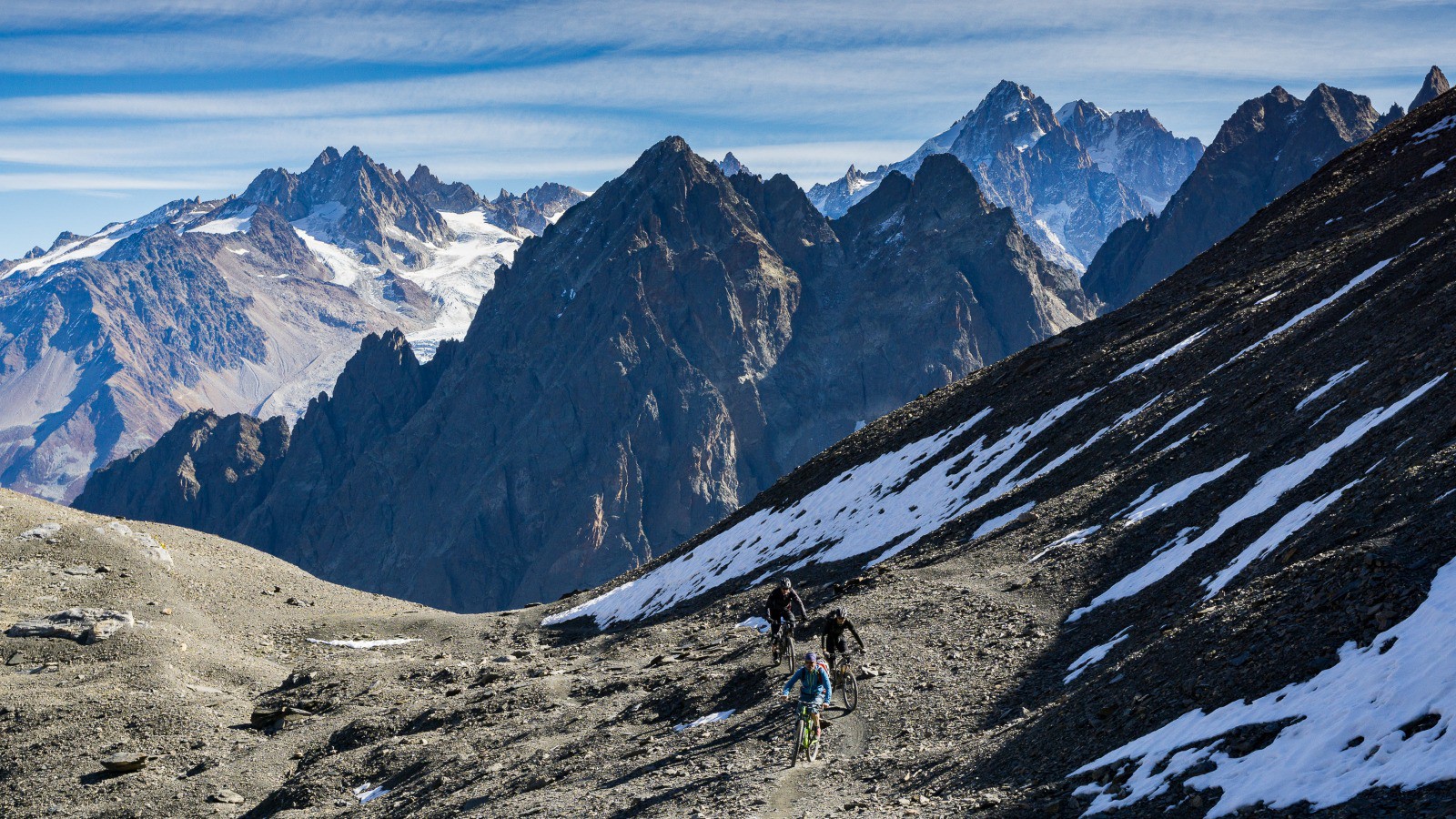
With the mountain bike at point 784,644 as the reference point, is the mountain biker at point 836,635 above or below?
above

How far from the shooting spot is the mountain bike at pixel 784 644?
2650 cm

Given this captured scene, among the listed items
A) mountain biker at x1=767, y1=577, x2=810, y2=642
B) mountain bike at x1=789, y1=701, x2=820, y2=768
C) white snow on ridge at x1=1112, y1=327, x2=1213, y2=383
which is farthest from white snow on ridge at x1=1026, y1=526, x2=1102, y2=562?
white snow on ridge at x1=1112, y1=327, x2=1213, y2=383

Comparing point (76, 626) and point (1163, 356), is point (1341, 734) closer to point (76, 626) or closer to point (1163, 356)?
point (1163, 356)

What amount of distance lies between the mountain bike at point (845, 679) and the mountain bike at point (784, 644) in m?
Answer: 3.31

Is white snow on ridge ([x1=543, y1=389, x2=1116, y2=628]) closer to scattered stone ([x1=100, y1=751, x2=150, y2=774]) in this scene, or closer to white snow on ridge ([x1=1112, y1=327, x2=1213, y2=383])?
white snow on ridge ([x1=1112, y1=327, x2=1213, y2=383])

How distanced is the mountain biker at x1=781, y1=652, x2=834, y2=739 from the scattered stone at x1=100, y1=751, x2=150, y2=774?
80.4 ft

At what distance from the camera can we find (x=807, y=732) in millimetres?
20406

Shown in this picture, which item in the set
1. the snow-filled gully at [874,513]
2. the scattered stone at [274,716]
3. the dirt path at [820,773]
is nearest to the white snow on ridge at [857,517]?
the snow-filled gully at [874,513]

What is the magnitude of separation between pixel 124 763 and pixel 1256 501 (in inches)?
1328

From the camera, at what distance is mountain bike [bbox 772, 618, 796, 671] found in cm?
2650

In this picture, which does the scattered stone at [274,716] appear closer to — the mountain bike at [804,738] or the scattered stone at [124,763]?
the scattered stone at [124,763]

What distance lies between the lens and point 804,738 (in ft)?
67.0

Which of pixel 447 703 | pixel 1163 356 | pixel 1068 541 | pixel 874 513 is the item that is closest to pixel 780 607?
pixel 1068 541

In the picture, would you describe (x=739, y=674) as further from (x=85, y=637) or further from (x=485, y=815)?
(x=85, y=637)
